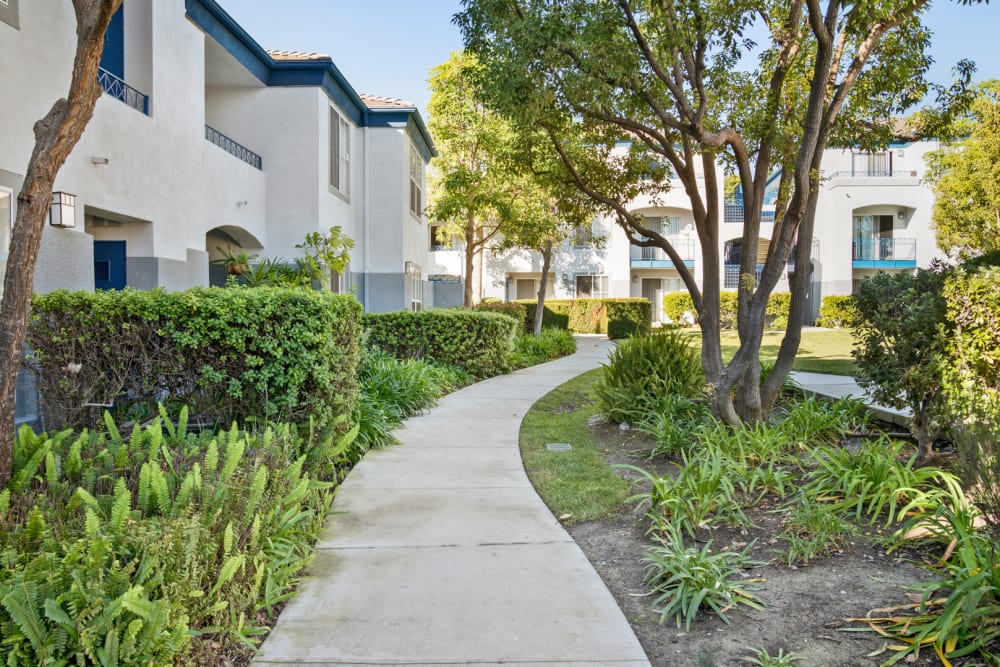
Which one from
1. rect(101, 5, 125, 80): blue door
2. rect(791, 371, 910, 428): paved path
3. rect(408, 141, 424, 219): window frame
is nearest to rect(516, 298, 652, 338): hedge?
rect(408, 141, 424, 219): window frame

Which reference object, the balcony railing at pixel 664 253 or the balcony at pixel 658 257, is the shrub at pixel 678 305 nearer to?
the balcony at pixel 658 257

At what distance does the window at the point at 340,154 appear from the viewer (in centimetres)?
1516

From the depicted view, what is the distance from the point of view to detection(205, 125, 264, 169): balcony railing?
12030 millimetres

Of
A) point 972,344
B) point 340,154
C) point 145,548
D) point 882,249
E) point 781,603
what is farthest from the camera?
point 882,249

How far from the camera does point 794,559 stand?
13.6 feet

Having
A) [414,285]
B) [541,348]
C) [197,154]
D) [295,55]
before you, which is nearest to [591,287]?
[414,285]

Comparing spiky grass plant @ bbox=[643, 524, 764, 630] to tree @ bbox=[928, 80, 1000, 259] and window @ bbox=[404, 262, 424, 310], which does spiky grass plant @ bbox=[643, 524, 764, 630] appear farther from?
tree @ bbox=[928, 80, 1000, 259]

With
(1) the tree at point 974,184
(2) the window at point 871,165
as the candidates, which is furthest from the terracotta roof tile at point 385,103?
(2) the window at point 871,165

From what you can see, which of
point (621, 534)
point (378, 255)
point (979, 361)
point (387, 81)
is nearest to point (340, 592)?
point (621, 534)

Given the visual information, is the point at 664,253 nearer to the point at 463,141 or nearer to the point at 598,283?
the point at 598,283

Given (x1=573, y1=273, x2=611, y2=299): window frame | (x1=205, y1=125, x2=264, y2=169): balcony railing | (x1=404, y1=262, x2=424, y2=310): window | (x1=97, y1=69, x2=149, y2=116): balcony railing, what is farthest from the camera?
(x1=573, y1=273, x2=611, y2=299): window frame

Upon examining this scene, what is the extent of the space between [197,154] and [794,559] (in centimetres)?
1010

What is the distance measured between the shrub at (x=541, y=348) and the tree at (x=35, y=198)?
11003mm

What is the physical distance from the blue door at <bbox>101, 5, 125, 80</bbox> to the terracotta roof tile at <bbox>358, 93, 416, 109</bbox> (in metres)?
8.22
